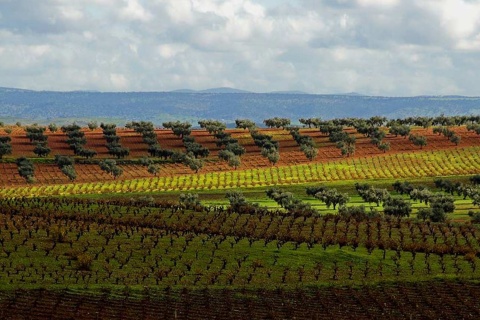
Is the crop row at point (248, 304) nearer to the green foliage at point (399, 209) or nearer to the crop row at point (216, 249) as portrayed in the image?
the crop row at point (216, 249)

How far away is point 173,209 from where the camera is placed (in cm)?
12062

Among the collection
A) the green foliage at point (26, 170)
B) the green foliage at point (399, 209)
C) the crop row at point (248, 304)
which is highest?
the crop row at point (248, 304)

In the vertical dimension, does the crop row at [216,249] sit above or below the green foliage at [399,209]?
→ above

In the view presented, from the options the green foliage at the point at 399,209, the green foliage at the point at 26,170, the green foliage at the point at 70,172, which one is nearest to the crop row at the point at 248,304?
the green foliage at the point at 399,209

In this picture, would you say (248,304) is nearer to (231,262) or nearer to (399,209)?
(231,262)

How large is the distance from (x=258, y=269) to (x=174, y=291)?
41.0 ft

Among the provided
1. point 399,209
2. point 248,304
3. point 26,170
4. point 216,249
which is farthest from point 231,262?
point 26,170

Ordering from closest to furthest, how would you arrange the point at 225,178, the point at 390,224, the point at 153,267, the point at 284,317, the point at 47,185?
the point at 284,317 → the point at 153,267 → the point at 390,224 → the point at 47,185 → the point at 225,178

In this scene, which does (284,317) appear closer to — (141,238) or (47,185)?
(141,238)

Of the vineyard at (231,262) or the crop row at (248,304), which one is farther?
the vineyard at (231,262)

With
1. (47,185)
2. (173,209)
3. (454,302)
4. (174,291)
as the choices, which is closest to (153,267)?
(174,291)

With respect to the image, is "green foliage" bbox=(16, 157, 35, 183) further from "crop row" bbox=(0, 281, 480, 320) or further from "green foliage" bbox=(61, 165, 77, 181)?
"crop row" bbox=(0, 281, 480, 320)

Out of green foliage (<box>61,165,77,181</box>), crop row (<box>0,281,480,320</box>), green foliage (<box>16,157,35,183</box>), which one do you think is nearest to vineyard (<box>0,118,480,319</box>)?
crop row (<box>0,281,480,320</box>)

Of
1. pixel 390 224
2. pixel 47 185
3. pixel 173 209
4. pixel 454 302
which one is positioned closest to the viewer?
pixel 454 302
